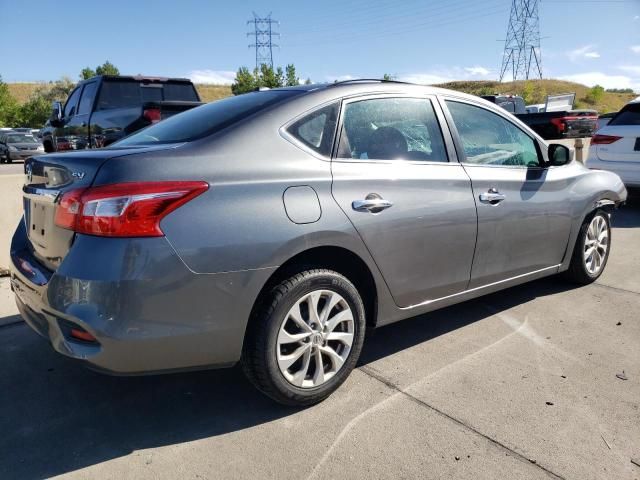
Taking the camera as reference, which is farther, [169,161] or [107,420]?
[107,420]

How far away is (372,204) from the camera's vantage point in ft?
9.32

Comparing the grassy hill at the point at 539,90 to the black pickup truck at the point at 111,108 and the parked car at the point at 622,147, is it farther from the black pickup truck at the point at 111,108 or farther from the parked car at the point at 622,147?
the black pickup truck at the point at 111,108

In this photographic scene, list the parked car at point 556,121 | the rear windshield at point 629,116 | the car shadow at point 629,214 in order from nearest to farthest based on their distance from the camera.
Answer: the car shadow at point 629,214, the rear windshield at point 629,116, the parked car at point 556,121

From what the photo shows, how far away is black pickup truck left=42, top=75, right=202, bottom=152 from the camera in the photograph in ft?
23.5

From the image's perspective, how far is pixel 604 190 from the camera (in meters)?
4.54

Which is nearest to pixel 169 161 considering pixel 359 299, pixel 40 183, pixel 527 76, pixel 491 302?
pixel 40 183

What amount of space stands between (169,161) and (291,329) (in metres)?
1.01

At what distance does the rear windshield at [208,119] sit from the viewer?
2.75 m

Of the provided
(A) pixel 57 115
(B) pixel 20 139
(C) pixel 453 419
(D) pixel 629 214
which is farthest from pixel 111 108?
(B) pixel 20 139

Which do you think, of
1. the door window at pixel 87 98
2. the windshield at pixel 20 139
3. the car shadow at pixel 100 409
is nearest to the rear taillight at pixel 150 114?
the door window at pixel 87 98

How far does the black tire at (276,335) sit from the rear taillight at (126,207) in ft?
2.07

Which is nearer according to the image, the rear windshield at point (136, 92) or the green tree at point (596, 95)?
the rear windshield at point (136, 92)

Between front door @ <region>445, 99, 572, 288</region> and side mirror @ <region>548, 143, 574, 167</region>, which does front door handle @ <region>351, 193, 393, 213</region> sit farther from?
side mirror @ <region>548, 143, 574, 167</region>

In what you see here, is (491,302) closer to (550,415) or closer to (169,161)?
(550,415)
